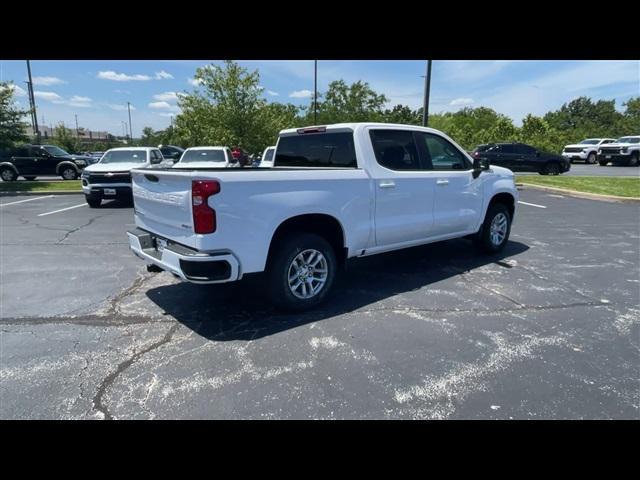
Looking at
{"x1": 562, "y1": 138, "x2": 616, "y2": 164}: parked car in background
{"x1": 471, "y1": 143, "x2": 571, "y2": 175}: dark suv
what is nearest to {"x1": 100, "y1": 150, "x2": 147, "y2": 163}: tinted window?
{"x1": 471, "y1": 143, "x2": 571, "y2": 175}: dark suv

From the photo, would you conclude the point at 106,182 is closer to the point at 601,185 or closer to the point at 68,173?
the point at 68,173

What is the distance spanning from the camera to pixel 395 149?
15.5 ft

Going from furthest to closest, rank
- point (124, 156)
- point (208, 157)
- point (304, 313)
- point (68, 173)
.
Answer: point (68, 173)
point (208, 157)
point (124, 156)
point (304, 313)

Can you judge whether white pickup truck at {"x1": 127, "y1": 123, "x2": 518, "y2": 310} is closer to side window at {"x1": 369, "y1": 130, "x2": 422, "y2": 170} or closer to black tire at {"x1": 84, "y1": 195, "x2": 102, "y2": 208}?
side window at {"x1": 369, "y1": 130, "x2": 422, "y2": 170}

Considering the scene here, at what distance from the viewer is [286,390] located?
8.77 feet

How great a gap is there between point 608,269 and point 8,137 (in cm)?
2066

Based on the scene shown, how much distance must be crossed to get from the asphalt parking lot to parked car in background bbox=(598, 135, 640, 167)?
2700cm

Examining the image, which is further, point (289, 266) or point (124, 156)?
point (124, 156)

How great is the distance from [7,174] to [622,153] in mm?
37355

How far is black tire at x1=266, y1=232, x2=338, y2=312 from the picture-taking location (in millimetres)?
Answer: 3738

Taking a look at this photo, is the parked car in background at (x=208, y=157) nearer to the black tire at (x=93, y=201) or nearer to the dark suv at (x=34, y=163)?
the black tire at (x=93, y=201)

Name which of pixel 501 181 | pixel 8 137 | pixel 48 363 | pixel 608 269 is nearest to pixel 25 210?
pixel 8 137

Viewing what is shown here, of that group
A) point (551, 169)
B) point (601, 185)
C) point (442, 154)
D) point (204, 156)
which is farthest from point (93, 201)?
point (551, 169)
